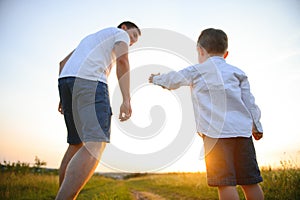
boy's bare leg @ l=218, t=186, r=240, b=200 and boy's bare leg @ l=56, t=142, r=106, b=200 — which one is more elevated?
boy's bare leg @ l=56, t=142, r=106, b=200

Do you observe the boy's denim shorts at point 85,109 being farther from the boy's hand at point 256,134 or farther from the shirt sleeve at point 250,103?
the boy's hand at point 256,134

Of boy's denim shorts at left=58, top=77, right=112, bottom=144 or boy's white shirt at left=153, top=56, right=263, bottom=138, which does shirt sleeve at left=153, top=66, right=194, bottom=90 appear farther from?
boy's denim shorts at left=58, top=77, right=112, bottom=144

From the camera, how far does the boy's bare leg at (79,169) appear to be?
1.95 metres

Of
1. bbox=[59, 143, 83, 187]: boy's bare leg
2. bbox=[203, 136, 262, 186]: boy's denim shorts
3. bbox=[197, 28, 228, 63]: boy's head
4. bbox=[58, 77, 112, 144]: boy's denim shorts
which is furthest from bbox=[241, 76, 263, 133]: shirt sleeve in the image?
bbox=[59, 143, 83, 187]: boy's bare leg

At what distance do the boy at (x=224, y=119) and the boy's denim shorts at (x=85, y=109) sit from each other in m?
0.68

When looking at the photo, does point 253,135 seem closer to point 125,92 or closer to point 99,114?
point 125,92

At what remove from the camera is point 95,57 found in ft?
7.82

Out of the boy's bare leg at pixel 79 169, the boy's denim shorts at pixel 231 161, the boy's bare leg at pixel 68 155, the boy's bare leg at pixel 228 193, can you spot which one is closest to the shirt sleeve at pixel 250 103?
the boy's denim shorts at pixel 231 161

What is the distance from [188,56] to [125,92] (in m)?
1.49

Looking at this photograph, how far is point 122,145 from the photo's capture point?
3.54 m

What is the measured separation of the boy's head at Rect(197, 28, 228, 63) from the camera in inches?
107

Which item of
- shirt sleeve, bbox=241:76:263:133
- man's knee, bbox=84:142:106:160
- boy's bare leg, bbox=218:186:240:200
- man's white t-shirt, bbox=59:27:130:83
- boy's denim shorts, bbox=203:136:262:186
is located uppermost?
man's white t-shirt, bbox=59:27:130:83

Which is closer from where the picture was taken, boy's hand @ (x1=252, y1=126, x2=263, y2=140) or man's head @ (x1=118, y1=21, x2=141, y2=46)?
boy's hand @ (x1=252, y1=126, x2=263, y2=140)

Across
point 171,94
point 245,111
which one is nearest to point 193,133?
point 171,94
